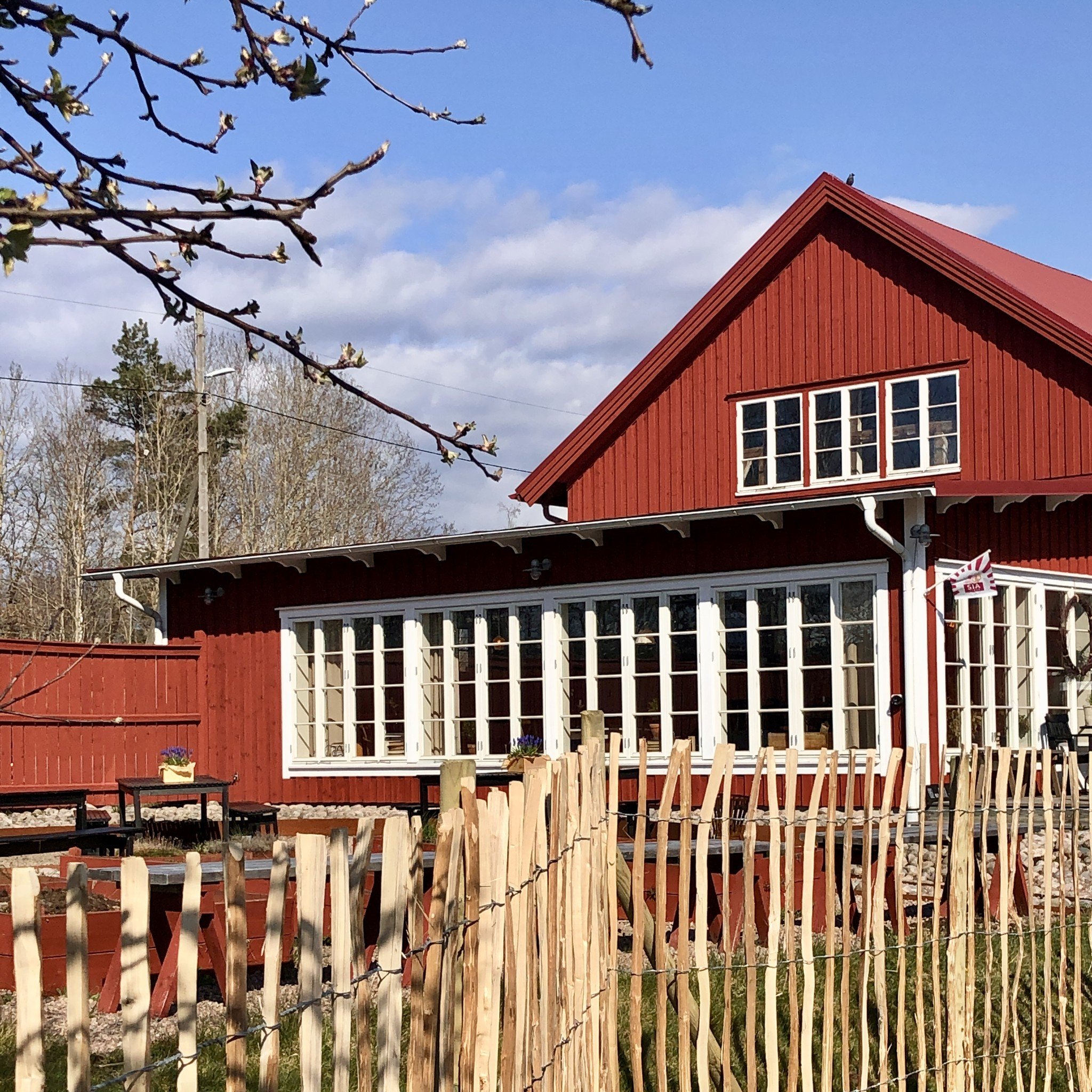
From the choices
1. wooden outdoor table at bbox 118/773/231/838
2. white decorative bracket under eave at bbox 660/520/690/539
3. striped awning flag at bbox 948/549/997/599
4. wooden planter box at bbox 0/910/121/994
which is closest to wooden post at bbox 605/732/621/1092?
wooden planter box at bbox 0/910/121/994

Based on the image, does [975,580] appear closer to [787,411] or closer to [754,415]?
[787,411]

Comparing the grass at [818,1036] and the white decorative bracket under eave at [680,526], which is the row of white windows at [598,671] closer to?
the white decorative bracket under eave at [680,526]

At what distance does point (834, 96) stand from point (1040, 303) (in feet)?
43.9

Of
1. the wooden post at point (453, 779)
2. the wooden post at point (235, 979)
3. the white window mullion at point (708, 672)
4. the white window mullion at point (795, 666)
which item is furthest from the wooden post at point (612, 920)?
the white window mullion at point (708, 672)

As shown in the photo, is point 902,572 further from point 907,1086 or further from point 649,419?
point 907,1086

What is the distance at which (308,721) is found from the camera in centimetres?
1808

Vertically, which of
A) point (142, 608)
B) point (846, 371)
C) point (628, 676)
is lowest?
point (628, 676)

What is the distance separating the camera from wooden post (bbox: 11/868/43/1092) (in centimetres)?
177

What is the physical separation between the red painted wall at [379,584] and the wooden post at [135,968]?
40.4 feet

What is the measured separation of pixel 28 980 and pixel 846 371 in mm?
17077

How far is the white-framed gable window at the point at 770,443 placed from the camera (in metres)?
18.5

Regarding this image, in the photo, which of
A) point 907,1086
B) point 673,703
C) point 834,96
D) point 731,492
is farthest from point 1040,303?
point 834,96

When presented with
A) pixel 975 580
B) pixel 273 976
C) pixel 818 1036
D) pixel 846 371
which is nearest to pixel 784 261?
pixel 846 371

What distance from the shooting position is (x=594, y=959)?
14.5ft
